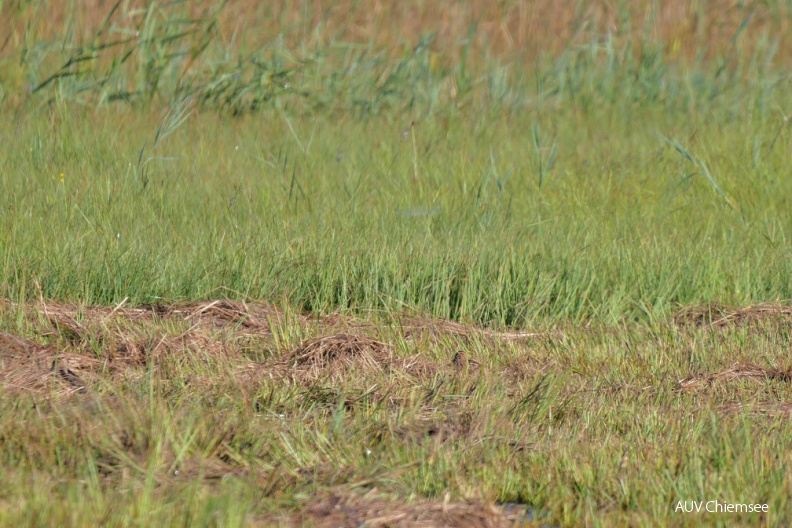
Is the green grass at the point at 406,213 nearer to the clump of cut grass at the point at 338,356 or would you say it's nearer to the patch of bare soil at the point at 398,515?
the clump of cut grass at the point at 338,356

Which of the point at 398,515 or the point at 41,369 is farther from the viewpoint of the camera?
the point at 41,369

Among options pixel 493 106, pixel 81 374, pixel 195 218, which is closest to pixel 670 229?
pixel 493 106

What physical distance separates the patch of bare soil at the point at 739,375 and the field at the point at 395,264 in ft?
0.05

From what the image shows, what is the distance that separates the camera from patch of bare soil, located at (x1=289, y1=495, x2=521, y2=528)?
2.46 m

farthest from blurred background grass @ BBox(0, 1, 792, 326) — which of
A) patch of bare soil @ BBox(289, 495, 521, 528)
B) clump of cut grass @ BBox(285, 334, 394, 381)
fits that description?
patch of bare soil @ BBox(289, 495, 521, 528)

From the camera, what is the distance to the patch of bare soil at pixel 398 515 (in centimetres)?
246

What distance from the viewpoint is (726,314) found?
4.43 meters

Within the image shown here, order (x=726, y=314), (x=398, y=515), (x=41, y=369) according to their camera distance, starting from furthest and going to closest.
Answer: (x=726, y=314), (x=41, y=369), (x=398, y=515)

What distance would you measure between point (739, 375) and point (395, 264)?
1499 millimetres

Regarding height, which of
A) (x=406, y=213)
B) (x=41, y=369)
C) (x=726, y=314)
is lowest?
(x=726, y=314)

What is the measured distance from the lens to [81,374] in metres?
3.34

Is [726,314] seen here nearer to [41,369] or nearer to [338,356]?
[338,356]

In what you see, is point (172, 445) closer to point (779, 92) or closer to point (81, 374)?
point (81, 374)

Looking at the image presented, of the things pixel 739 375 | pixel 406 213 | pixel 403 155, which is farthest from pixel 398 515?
pixel 403 155
